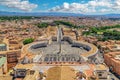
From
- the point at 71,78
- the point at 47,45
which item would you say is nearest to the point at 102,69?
the point at 71,78

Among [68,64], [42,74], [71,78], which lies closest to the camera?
[71,78]

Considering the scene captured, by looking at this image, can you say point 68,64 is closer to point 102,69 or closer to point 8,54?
point 102,69

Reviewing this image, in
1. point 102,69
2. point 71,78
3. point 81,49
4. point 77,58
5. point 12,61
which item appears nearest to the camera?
point 71,78

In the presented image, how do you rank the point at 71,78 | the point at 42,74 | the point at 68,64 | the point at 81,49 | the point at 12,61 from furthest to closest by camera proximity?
the point at 81,49 → the point at 12,61 → the point at 68,64 → the point at 42,74 → the point at 71,78

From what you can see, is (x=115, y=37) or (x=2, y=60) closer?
(x=2, y=60)

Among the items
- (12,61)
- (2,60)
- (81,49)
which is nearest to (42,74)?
(2,60)

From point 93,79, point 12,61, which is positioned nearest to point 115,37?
point 12,61

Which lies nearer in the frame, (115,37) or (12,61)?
(12,61)

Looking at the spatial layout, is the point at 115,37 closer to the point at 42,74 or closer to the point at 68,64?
the point at 68,64

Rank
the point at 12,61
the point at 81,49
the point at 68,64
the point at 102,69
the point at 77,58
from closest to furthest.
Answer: the point at 102,69 < the point at 68,64 < the point at 77,58 < the point at 12,61 < the point at 81,49
